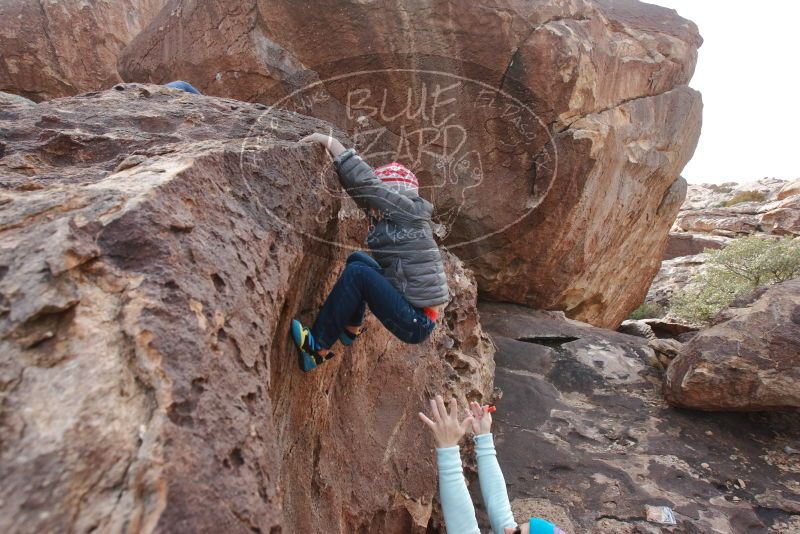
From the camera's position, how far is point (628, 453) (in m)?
4.16

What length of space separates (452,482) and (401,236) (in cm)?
125

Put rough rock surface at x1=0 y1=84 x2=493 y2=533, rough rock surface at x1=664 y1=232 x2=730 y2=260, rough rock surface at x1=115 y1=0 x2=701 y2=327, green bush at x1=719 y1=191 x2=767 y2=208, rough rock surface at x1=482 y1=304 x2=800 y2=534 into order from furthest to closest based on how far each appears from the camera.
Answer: green bush at x1=719 y1=191 x2=767 y2=208 < rough rock surface at x1=664 y1=232 x2=730 y2=260 < rough rock surface at x1=115 y1=0 x2=701 y2=327 < rough rock surface at x1=482 y1=304 x2=800 y2=534 < rough rock surface at x1=0 y1=84 x2=493 y2=533

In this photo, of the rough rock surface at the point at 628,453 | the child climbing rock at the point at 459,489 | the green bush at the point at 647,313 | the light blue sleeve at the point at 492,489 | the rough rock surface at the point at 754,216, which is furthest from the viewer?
the rough rock surface at the point at 754,216

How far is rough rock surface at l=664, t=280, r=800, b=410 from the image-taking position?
3.98 m

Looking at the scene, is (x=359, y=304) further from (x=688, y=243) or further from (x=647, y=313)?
(x=688, y=243)

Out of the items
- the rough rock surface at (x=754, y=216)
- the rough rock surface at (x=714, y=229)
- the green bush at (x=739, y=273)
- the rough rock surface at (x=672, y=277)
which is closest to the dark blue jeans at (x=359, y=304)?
the green bush at (x=739, y=273)

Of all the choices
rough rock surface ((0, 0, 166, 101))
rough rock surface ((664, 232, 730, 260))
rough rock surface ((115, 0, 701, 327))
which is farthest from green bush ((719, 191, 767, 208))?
rough rock surface ((0, 0, 166, 101))

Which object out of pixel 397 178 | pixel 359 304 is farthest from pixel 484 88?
pixel 359 304

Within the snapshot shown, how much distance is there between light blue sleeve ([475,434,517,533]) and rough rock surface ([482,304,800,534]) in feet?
5.23

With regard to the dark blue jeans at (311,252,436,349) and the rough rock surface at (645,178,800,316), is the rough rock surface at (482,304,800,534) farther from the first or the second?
the rough rock surface at (645,178,800,316)

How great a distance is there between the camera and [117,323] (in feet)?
4.33

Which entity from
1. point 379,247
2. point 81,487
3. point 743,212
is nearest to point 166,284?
point 81,487

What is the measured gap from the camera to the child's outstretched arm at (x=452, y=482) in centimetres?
207

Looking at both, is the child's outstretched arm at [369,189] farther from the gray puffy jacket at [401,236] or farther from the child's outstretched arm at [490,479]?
the child's outstretched arm at [490,479]
